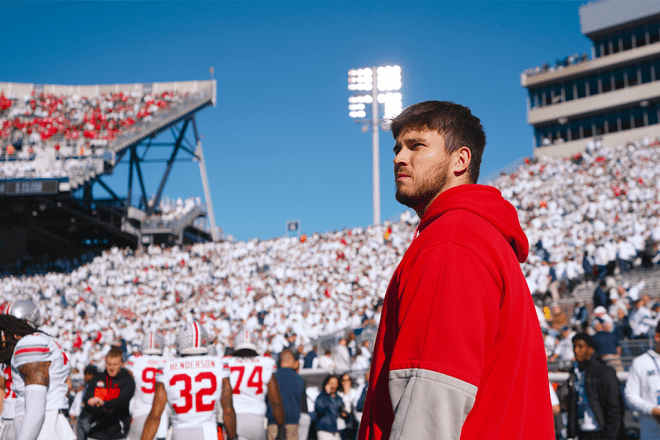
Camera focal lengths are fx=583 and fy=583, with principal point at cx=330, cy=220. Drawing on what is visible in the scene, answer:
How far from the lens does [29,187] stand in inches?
1238

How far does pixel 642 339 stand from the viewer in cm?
1062

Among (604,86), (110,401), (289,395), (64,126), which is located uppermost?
(604,86)

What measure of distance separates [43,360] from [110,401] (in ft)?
11.1

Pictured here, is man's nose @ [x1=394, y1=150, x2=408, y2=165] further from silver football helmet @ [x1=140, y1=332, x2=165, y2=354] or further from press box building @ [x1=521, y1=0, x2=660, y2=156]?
press box building @ [x1=521, y1=0, x2=660, y2=156]

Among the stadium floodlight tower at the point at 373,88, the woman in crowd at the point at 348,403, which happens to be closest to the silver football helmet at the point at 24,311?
the woman in crowd at the point at 348,403

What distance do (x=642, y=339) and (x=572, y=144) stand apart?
3810 centimetres

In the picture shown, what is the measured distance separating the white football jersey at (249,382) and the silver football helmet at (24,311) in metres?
2.44

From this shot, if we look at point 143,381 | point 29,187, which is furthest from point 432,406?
point 29,187

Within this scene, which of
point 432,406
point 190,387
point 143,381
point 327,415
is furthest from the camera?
point 327,415

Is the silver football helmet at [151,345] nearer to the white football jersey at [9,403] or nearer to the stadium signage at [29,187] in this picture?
the white football jersey at [9,403]

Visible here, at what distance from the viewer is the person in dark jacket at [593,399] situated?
570 centimetres

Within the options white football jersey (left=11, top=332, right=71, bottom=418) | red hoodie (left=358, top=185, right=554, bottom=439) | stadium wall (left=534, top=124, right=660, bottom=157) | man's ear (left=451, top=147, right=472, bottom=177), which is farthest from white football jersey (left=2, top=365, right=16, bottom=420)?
stadium wall (left=534, top=124, right=660, bottom=157)

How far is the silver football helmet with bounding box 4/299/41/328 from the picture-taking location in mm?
4422

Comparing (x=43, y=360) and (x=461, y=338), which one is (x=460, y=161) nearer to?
(x=461, y=338)
